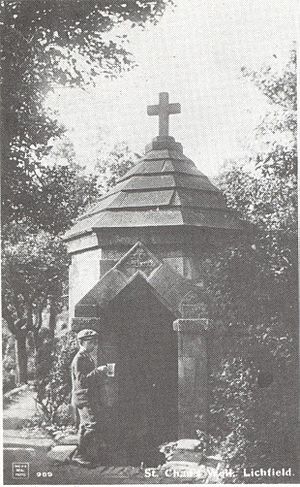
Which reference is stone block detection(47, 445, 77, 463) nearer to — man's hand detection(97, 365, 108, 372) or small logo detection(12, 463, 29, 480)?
small logo detection(12, 463, 29, 480)

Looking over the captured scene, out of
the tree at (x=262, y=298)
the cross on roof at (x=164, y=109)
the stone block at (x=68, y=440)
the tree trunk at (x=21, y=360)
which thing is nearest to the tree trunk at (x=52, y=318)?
the tree trunk at (x=21, y=360)

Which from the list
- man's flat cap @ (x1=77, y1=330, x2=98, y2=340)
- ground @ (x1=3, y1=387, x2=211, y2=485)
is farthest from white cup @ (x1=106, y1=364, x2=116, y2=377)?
ground @ (x1=3, y1=387, x2=211, y2=485)

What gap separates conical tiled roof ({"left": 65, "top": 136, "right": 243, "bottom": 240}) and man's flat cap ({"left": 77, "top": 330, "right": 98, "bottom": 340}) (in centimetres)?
61

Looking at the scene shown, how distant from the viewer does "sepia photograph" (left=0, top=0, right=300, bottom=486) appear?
2.95m

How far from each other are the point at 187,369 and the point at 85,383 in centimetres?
59

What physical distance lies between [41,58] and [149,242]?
137 cm

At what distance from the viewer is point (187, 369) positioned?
2.94m

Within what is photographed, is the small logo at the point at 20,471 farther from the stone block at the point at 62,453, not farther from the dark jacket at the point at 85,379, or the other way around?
the dark jacket at the point at 85,379

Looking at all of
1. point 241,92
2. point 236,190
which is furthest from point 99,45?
point 236,190

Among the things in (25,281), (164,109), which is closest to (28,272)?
(25,281)

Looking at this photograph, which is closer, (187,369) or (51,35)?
(187,369)

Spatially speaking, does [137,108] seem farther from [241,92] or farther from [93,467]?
[93,467]

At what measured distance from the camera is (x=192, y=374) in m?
2.94

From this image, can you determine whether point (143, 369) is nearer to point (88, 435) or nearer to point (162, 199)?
point (88, 435)
